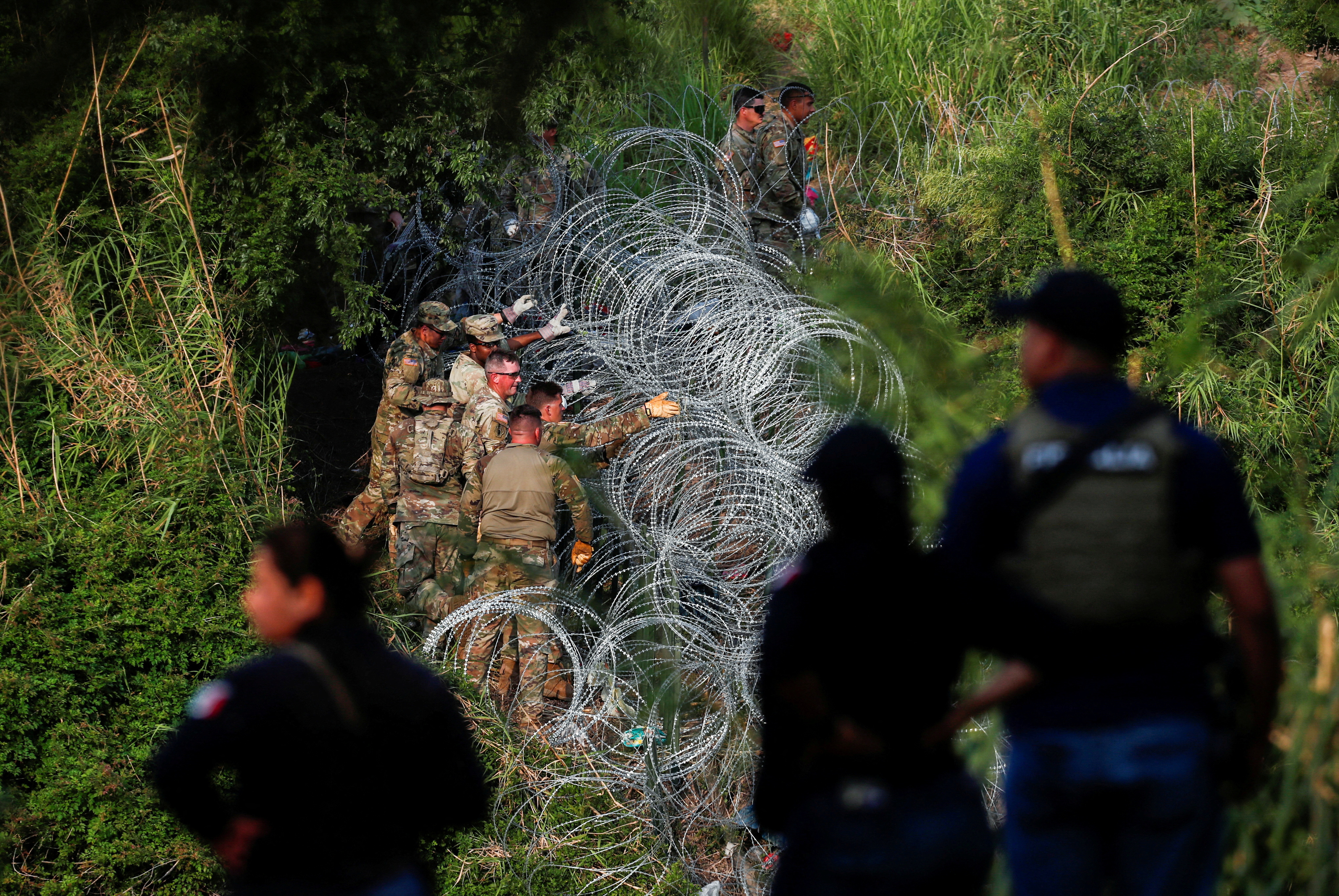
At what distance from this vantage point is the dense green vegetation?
5727 mm

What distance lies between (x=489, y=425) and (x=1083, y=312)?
557cm

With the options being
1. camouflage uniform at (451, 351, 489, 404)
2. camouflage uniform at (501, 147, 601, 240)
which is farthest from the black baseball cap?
camouflage uniform at (501, 147, 601, 240)

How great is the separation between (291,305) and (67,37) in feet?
7.10

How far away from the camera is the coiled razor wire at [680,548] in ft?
17.5

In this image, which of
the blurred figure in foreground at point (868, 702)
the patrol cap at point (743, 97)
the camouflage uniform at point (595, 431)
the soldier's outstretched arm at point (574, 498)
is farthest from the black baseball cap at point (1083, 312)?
the patrol cap at point (743, 97)

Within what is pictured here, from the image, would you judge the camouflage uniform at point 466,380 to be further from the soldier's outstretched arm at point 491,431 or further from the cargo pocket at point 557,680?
the cargo pocket at point 557,680

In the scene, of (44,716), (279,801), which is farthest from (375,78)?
(279,801)

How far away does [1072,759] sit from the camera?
7.64ft

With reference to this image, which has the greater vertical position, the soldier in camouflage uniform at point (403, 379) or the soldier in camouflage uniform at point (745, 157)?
the soldier in camouflage uniform at point (745, 157)

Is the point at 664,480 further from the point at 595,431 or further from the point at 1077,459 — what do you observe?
the point at 1077,459

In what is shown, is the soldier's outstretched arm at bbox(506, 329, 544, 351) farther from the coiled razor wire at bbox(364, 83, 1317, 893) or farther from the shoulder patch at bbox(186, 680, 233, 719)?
the shoulder patch at bbox(186, 680, 233, 719)

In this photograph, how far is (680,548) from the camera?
5.64 metres

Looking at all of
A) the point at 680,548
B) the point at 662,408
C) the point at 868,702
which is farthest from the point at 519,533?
the point at 868,702

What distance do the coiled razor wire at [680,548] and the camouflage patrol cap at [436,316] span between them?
0.75 meters
